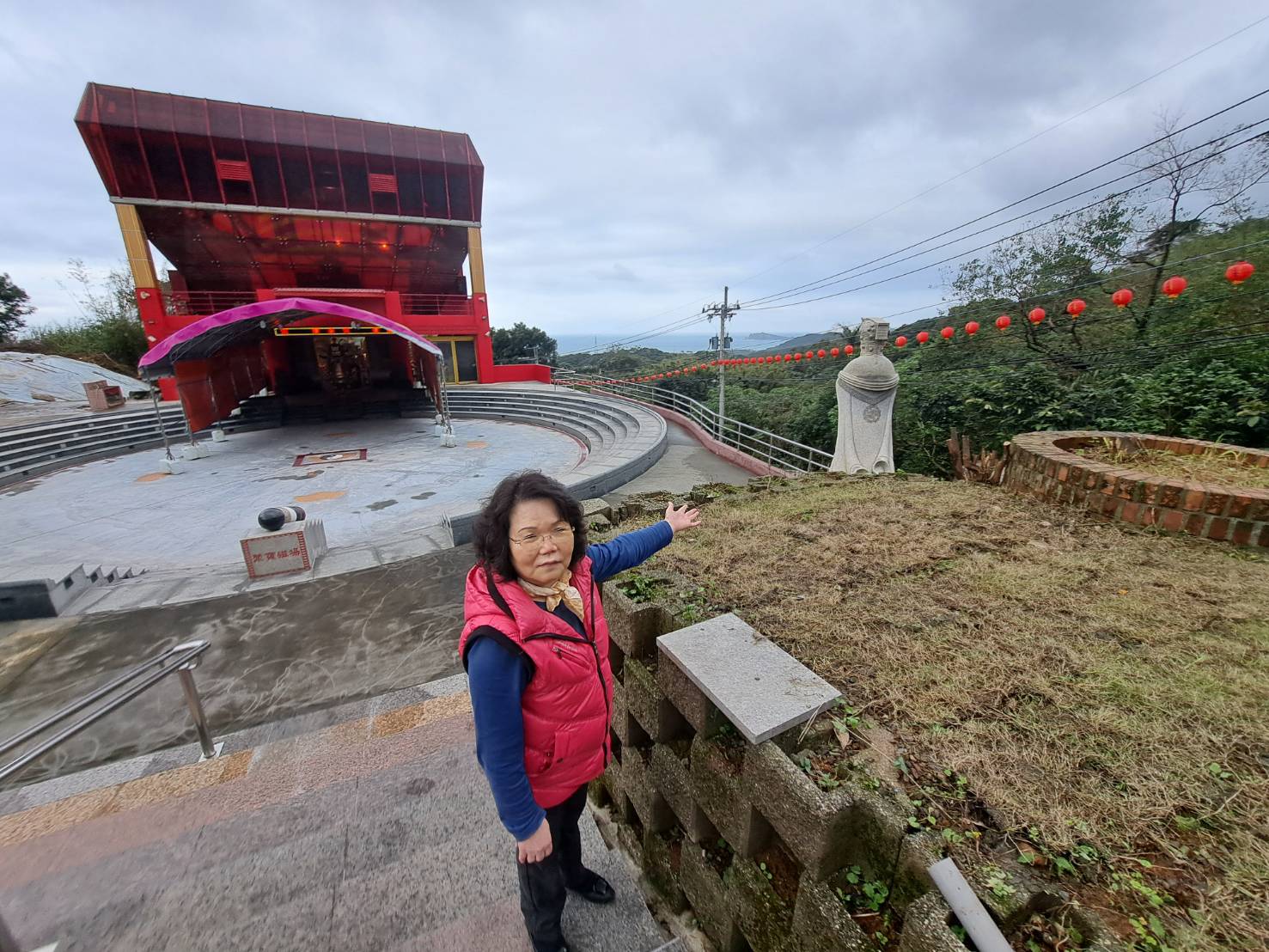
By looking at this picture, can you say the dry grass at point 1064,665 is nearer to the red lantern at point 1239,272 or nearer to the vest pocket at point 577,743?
the vest pocket at point 577,743

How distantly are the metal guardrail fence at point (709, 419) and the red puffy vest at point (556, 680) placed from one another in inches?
306

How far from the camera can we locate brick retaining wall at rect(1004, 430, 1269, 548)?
2.80m

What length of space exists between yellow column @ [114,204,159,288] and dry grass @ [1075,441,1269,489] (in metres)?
24.7

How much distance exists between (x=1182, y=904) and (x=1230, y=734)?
79 centimetres

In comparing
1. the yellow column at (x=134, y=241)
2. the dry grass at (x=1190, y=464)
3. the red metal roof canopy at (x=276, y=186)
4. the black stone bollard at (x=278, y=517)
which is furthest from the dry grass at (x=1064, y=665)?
the yellow column at (x=134, y=241)

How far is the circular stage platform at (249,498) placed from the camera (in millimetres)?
6137

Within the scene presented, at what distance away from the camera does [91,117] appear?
642 inches

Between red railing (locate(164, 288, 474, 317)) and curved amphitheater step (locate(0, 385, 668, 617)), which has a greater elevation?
red railing (locate(164, 288, 474, 317))

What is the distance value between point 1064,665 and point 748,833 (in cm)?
137

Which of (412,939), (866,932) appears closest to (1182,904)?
(866,932)

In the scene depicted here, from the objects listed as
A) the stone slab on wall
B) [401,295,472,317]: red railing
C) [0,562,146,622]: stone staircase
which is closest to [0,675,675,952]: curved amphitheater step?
the stone slab on wall

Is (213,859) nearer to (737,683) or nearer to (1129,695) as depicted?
(737,683)

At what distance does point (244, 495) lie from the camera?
9.09m

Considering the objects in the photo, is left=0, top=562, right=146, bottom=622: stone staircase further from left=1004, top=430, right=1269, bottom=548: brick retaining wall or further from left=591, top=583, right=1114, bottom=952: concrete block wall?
left=1004, top=430, right=1269, bottom=548: brick retaining wall
